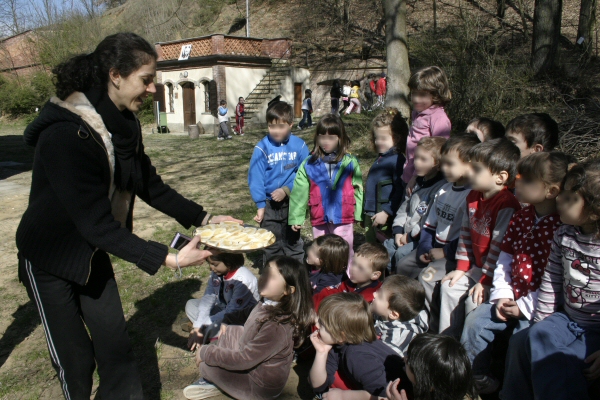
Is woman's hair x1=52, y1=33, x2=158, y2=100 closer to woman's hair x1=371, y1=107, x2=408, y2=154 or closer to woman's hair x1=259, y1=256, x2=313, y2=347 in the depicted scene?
woman's hair x1=259, y1=256, x2=313, y2=347

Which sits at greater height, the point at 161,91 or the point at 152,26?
the point at 152,26

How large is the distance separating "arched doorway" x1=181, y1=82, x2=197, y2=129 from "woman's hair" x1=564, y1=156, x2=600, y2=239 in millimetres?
24104

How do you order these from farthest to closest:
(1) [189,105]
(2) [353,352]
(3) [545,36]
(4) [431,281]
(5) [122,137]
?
(1) [189,105] → (3) [545,36] → (4) [431,281] → (2) [353,352] → (5) [122,137]

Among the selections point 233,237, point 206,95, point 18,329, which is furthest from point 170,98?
point 233,237

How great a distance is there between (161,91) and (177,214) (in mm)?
25247

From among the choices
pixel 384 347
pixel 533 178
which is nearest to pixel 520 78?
pixel 533 178

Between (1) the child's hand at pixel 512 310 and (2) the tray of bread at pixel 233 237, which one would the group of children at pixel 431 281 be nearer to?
(1) the child's hand at pixel 512 310

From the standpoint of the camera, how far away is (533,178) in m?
2.50

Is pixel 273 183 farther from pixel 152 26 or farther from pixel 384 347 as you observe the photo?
pixel 152 26

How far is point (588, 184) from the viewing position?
2137mm

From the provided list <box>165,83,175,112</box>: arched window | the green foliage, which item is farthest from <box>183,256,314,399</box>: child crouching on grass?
the green foliage

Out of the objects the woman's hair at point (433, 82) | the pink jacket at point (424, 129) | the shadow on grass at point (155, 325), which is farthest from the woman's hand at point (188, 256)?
the woman's hair at point (433, 82)

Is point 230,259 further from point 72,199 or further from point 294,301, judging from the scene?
point 72,199

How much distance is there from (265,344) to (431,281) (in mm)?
1219
